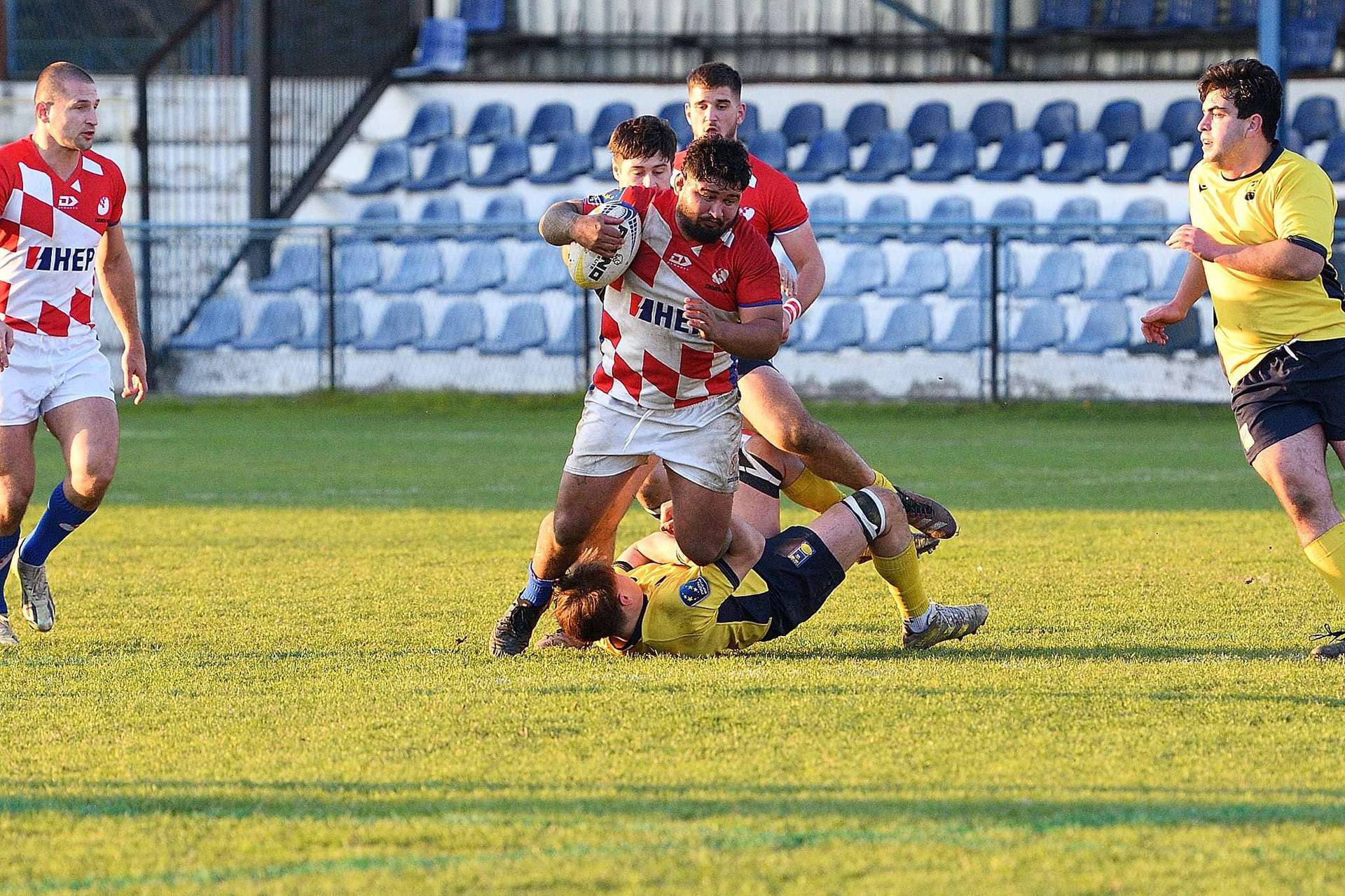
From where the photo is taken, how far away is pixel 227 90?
2114 cm

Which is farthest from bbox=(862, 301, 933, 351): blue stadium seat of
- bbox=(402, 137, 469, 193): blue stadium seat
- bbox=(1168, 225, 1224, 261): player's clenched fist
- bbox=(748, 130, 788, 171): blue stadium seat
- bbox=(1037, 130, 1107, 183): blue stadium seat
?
bbox=(1168, 225, 1224, 261): player's clenched fist

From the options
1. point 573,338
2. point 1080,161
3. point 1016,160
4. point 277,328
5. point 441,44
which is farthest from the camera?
point 441,44

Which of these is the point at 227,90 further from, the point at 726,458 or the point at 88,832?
the point at 88,832

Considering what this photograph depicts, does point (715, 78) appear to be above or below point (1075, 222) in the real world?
above

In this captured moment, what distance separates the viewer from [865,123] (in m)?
20.3

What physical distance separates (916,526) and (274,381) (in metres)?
13.0

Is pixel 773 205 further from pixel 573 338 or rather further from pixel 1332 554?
pixel 573 338

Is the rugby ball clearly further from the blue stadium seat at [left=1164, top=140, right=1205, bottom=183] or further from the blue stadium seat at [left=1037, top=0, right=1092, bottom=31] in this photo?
the blue stadium seat at [left=1037, top=0, right=1092, bottom=31]

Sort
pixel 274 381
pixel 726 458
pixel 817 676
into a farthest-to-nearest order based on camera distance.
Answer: pixel 274 381 → pixel 726 458 → pixel 817 676

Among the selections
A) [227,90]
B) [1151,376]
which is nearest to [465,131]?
[227,90]

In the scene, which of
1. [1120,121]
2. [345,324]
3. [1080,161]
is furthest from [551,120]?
[1120,121]

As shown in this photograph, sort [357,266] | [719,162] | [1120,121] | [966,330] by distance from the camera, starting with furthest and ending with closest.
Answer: [1120,121]
[357,266]
[966,330]
[719,162]

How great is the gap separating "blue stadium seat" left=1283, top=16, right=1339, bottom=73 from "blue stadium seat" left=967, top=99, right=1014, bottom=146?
10.1ft

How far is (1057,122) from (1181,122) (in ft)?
4.27
